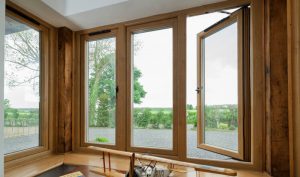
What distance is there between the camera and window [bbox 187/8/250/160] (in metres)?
1.75

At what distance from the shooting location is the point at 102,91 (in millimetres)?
2400

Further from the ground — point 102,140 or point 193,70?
point 193,70

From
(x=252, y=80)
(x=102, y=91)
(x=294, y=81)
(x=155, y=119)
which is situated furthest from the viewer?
(x=102, y=91)

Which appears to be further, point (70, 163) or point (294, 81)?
point (70, 163)

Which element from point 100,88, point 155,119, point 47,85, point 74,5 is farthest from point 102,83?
point 74,5

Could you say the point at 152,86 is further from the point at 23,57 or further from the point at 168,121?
the point at 23,57

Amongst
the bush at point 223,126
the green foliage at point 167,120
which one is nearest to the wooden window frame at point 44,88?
the green foliage at point 167,120

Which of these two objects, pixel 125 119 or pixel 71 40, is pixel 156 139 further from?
pixel 71 40

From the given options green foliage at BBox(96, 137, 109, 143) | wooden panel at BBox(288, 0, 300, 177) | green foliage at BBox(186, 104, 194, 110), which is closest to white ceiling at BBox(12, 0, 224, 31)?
wooden panel at BBox(288, 0, 300, 177)

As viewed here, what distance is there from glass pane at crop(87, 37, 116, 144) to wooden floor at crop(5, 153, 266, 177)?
11.5 inches

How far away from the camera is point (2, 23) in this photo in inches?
55.5

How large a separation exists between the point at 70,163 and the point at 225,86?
5.51 ft

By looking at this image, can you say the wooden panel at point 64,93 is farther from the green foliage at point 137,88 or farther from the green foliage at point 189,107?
the green foliage at point 189,107

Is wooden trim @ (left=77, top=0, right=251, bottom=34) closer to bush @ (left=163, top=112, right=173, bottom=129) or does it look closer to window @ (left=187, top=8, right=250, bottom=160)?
window @ (left=187, top=8, right=250, bottom=160)
